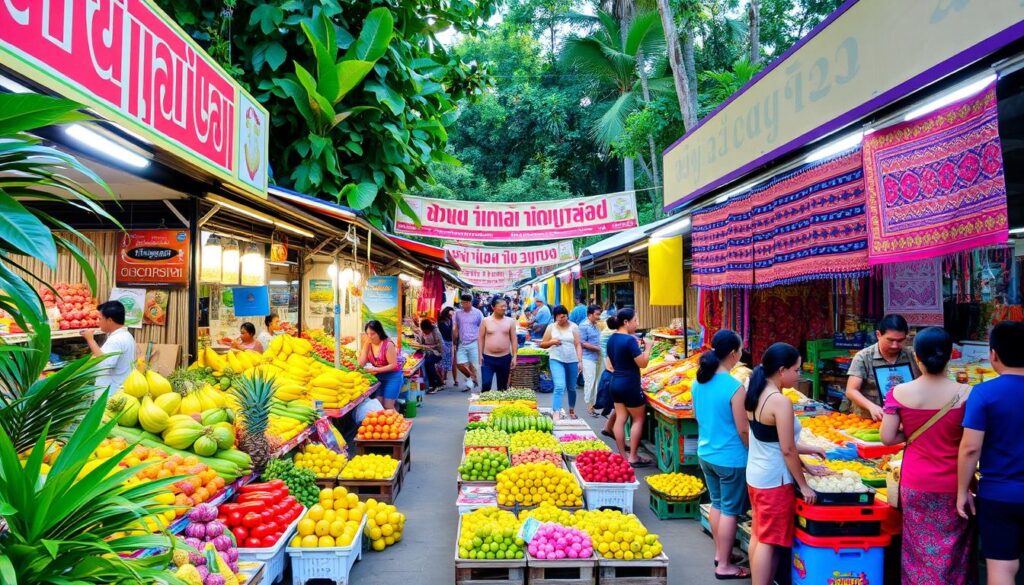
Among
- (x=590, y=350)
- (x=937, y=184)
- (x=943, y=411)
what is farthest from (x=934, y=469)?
(x=590, y=350)

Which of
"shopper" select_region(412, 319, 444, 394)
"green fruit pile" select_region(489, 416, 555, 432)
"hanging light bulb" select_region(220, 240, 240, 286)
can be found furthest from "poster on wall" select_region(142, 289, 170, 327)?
"shopper" select_region(412, 319, 444, 394)

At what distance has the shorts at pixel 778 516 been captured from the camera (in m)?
4.02

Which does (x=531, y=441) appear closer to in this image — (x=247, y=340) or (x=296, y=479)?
(x=296, y=479)

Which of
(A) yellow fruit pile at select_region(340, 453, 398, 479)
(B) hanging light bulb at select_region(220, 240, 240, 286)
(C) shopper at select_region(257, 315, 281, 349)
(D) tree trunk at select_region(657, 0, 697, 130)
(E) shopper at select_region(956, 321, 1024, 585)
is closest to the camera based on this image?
(E) shopper at select_region(956, 321, 1024, 585)

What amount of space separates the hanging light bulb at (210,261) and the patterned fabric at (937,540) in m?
7.12

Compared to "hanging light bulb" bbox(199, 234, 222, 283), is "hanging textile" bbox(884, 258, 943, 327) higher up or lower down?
lower down

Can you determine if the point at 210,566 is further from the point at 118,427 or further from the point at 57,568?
the point at 118,427

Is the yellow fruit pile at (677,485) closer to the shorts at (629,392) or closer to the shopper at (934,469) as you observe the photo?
the shorts at (629,392)

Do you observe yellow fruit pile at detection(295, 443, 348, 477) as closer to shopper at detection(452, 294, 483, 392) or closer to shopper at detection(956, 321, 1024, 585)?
shopper at detection(956, 321, 1024, 585)

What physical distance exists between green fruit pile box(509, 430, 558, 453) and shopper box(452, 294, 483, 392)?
237 inches

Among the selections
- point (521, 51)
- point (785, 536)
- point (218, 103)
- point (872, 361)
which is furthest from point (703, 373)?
point (521, 51)

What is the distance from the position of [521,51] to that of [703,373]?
96.4 feet

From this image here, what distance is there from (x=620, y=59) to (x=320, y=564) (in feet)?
65.7

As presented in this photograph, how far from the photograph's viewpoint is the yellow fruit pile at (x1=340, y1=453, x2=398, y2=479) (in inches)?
236
